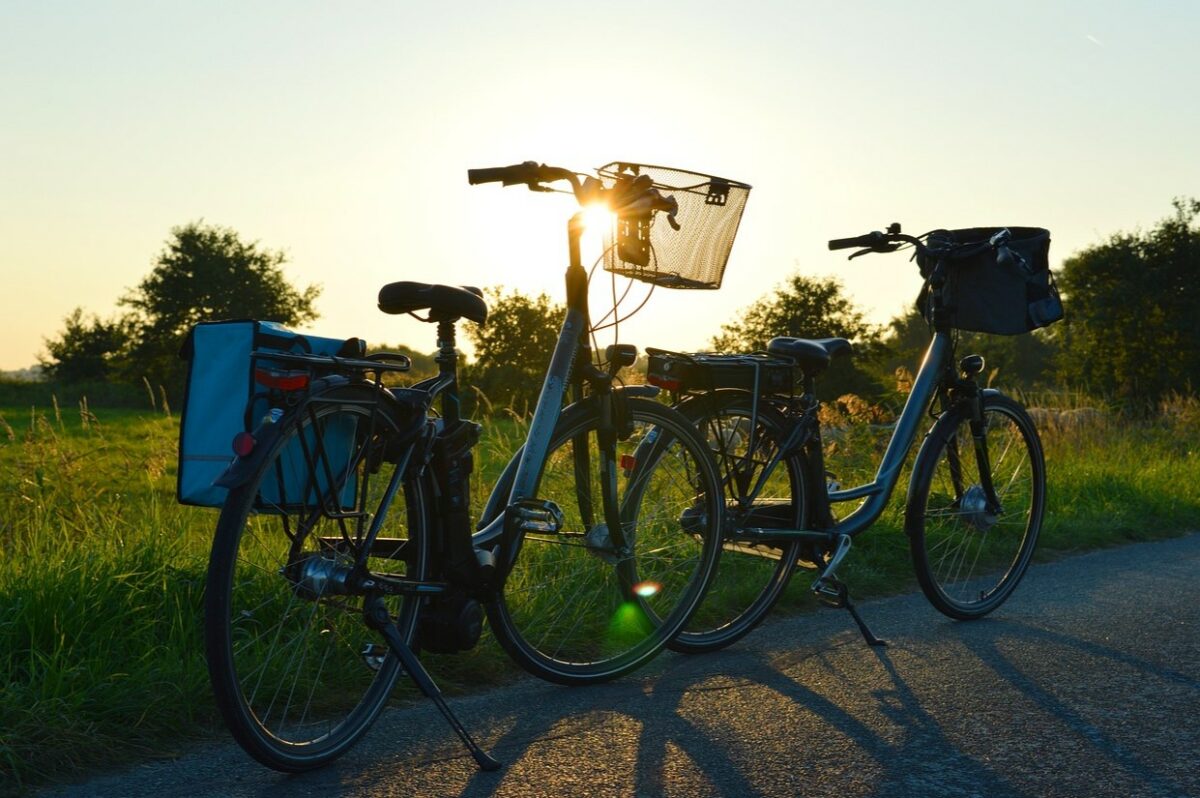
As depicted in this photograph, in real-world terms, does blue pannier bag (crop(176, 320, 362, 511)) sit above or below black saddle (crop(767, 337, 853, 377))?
below

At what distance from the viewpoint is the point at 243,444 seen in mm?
3072

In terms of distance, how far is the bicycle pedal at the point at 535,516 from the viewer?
4113mm

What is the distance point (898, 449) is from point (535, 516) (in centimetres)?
201

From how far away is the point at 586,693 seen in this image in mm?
4227

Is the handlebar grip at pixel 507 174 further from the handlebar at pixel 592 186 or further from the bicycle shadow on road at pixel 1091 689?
the bicycle shadow on road at pixel 1091 689

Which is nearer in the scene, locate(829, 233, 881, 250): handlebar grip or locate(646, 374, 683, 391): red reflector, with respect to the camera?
locate(646, 374, 683, 391): red reflector

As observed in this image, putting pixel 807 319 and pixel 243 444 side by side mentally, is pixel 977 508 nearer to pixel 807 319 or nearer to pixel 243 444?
pixel 243 444

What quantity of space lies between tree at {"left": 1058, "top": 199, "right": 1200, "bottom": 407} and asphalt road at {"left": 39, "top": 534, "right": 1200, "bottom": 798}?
27921 millimetres

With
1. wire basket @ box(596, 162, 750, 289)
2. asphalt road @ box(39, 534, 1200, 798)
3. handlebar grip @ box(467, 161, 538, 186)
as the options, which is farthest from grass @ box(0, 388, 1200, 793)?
handlebar grip @ box(467, 161, 538, 186)

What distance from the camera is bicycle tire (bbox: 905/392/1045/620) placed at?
5.16 metres

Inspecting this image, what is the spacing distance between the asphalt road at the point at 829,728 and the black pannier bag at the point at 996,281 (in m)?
1.32

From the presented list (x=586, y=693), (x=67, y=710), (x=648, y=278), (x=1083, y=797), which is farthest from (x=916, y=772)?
(x=67, y=710)

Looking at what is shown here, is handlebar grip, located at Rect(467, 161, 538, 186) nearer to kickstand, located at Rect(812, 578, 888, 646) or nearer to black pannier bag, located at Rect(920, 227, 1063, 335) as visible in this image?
kickstand, located at Rect(812, 578, 888, 646)

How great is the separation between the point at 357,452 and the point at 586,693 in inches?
51.4
